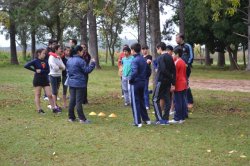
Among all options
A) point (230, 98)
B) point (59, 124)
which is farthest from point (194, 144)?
point (230, 98)

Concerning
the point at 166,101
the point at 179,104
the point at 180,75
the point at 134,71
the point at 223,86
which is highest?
the point at 134,71

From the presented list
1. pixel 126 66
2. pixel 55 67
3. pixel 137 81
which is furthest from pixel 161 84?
pixel 55 67

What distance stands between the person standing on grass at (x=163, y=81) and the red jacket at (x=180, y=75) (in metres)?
0.18

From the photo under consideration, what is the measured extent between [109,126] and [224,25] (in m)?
→ 26.5

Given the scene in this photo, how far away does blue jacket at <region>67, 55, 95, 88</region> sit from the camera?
10.5 metres

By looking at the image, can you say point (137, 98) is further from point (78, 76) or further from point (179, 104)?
point (78, 76)

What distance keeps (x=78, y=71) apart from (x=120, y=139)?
7.78ft

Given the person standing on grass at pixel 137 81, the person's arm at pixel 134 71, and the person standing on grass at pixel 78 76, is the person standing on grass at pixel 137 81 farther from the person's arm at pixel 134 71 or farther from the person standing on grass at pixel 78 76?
the person standing on grass at pixel 78 76

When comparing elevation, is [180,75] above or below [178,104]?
above

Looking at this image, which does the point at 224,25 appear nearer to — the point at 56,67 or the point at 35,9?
the point at 35,9

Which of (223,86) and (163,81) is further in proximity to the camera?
(223,86)

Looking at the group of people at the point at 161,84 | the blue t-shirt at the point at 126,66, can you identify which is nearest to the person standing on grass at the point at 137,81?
the group of people at the point at 161,84

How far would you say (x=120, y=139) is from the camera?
8828 mm

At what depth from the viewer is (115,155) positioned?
7.57 m
